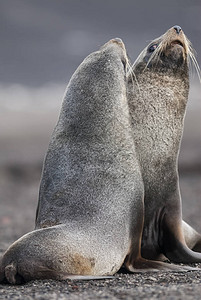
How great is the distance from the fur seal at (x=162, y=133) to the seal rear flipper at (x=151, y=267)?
67cm

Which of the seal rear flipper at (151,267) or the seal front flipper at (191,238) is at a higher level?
the seal front flipper at (191,238)

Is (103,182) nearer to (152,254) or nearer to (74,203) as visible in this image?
(74,203)

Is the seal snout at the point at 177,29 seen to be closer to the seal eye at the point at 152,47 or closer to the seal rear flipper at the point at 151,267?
the seal eye at the point at 152,47

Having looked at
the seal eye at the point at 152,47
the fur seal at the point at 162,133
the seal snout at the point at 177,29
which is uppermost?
the seal snout at the point at 177,29

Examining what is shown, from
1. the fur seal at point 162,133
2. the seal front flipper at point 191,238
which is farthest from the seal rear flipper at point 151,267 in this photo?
the seal front flipper at point 191,238

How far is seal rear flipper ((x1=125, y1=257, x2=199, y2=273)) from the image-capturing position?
778 centimetres

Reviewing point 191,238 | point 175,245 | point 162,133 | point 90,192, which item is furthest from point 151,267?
point 162,133

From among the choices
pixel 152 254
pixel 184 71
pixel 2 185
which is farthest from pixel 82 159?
pixel 2 185

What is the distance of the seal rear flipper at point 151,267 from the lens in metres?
7.78

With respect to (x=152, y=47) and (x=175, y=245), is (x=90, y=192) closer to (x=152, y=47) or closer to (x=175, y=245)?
(x=175, y=245)

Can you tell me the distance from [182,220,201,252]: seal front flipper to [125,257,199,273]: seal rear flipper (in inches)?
56.4

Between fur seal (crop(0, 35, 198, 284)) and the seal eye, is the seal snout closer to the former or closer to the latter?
the seal eye

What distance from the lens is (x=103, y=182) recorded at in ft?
25.9

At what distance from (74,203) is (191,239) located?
2.59 m
